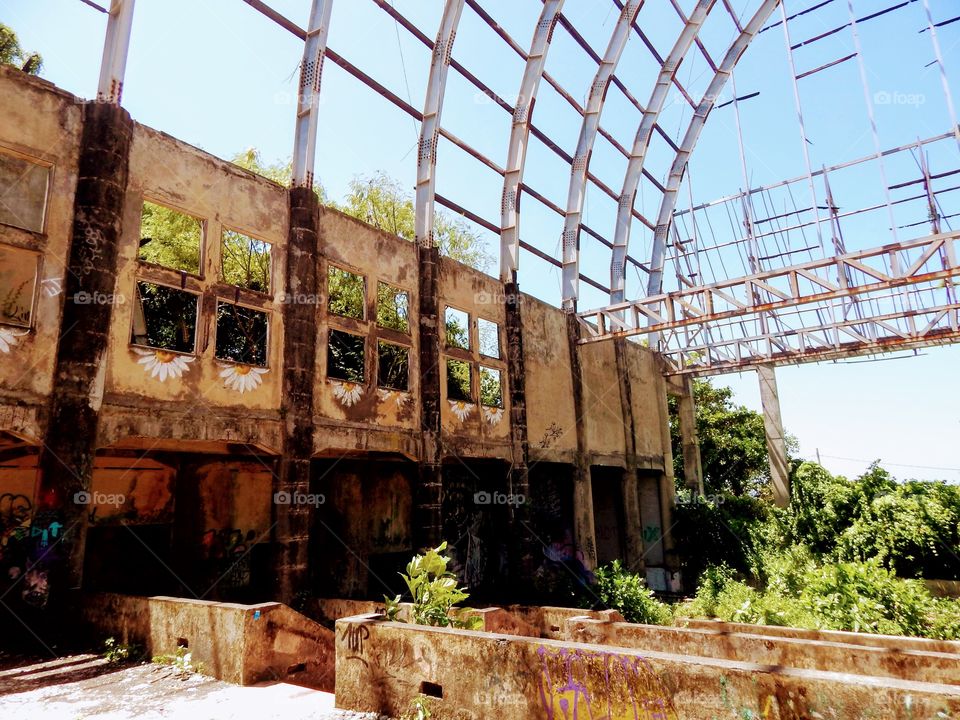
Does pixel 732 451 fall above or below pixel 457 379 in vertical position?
below

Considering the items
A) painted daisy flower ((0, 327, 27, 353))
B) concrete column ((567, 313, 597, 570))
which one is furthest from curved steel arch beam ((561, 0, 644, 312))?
painted daisy flower ((0, 327, 27, 353))

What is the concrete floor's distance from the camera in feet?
18.5

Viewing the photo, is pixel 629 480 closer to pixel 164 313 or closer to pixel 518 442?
pixel 518 442

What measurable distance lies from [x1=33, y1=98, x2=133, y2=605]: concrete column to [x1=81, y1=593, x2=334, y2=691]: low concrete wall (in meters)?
0.97

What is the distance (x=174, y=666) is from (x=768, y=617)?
402 inches

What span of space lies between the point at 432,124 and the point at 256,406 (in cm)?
808

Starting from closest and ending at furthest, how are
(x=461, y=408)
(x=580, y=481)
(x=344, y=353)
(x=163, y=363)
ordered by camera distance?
(x=163, y=363) < (x=461, y=408) < (x=580, y=481) < (x=344, y=353)

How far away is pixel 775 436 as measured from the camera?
23.6 metres

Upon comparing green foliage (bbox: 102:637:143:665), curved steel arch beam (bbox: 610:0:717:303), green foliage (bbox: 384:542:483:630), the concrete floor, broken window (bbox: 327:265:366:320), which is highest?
curved steel arch beam (bbox: 610:0:717:303)

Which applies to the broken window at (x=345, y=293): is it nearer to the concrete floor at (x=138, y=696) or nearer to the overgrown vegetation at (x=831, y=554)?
the overgrown vegetation at (x=831, y=554)

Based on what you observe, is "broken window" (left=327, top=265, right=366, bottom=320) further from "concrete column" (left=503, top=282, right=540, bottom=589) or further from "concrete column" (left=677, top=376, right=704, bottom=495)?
"concrete column" (left=677, top=376, right=704, bottom=495)

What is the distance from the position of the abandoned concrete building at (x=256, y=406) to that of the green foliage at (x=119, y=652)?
3.75 ft

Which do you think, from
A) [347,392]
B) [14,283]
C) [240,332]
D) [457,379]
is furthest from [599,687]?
[457,379]

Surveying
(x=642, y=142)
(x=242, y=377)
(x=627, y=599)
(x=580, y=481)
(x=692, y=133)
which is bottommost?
(x=627, y=599)
